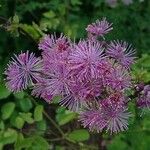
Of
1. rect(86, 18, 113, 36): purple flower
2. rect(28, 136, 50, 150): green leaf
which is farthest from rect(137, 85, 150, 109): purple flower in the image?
rect(28, 136, 50, 150): green leaf

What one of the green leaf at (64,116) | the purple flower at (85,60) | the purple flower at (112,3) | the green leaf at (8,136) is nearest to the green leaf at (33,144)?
the green leaf at (8,136)

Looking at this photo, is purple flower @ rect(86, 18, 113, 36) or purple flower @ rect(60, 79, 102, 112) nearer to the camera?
purple flower @ rect(60, 79, 102, 112)

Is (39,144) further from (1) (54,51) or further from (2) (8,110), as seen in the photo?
(1) (54,51)

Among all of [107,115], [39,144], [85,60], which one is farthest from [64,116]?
[85,60]

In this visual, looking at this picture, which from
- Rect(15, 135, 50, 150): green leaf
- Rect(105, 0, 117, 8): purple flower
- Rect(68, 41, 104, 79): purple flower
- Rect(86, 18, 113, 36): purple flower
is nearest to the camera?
Rect(68, 41, 104, 79): purple flower

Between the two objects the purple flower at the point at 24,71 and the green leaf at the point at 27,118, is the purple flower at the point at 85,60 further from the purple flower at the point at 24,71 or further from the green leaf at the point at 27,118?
the green leaf at the point at 27,118

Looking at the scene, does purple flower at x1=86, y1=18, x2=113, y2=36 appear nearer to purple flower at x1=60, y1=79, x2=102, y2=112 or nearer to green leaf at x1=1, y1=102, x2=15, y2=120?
purple flower at x1=60, y1=79, x2=102, y2=112
